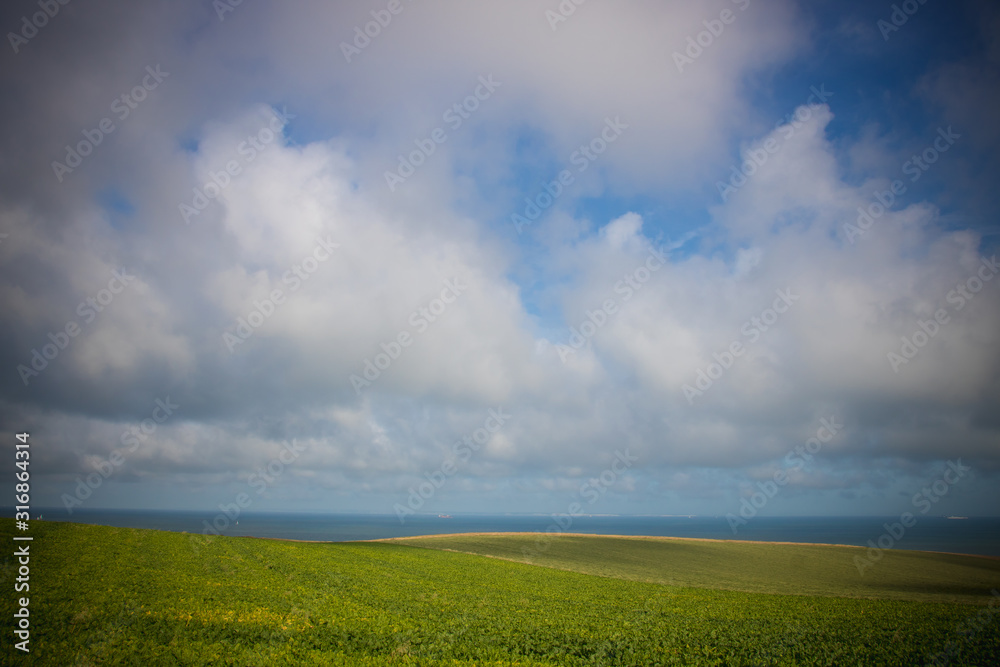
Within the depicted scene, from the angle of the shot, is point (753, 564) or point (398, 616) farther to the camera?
point (753, 564)

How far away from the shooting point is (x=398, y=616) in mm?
25359

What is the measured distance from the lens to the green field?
741 inches

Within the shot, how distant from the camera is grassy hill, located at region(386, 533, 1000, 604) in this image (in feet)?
168

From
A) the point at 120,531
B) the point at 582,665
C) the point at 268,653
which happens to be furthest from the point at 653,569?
the point at 120,531

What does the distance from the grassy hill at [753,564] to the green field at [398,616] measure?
4429 millimetres

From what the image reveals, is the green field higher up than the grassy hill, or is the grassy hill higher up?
the green field

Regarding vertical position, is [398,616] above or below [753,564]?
above

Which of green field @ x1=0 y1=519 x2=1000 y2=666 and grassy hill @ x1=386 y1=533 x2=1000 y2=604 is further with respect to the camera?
grassy hill @ x1=386 y1=533 x2=1000 y2=604

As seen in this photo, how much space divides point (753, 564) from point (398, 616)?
71.0m

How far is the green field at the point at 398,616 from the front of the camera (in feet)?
61.8

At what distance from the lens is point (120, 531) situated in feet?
140

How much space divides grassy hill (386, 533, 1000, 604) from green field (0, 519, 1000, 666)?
4429mm

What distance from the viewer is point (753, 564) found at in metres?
73.2

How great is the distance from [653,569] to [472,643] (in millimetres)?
51185
